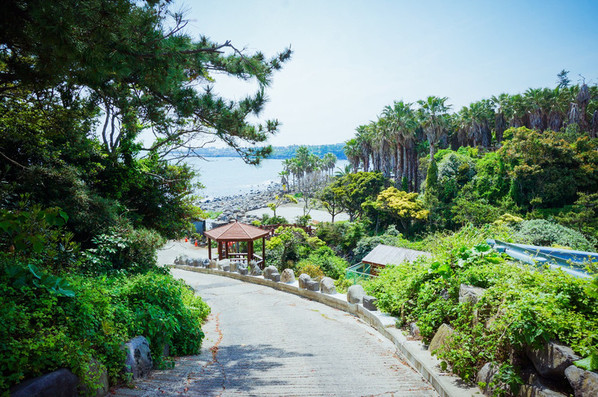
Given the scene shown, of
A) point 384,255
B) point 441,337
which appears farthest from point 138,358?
point 384,255

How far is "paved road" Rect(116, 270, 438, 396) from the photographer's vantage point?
4285 millimetres

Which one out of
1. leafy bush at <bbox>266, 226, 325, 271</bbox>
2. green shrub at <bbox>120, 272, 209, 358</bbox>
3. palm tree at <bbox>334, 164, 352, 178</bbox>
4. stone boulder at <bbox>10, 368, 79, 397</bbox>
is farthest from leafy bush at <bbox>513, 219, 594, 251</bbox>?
palm tree at <bbox>334, 164, 352, 178</bbox>

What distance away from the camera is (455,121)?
55000 millimetres

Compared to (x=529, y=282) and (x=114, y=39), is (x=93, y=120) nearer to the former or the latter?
(x=114, y=39)

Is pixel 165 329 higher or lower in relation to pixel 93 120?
lower

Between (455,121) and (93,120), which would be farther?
(455,121)

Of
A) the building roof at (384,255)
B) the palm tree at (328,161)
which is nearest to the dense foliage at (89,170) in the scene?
the building roof at (384,255)

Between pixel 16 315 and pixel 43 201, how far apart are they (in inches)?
169

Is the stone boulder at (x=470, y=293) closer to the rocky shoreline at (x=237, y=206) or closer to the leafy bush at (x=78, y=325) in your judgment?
the leafy bush at (x=78, y=325)

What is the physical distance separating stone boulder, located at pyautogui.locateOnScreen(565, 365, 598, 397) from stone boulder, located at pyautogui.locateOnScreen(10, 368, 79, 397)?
170 inches

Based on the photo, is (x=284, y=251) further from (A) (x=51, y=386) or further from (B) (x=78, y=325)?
(A) (x=51, y=386)

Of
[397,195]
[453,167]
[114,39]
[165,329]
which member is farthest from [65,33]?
[453,167]

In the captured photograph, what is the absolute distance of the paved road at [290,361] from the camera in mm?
4285

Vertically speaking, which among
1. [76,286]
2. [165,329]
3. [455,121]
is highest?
[455,121]
